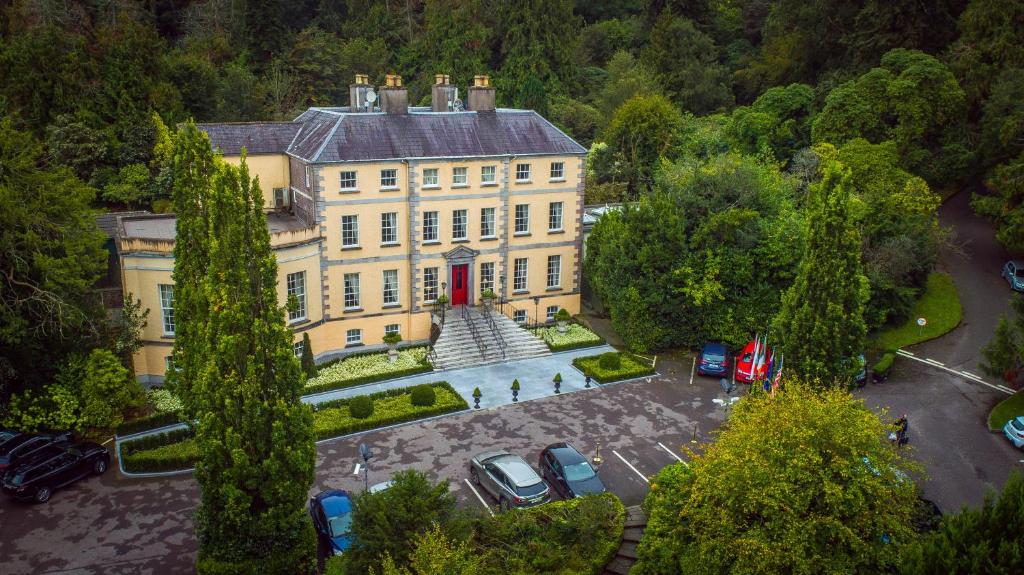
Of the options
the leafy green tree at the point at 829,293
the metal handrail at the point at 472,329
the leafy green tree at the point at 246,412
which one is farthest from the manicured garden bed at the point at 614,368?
the leafy green tree at the point at 246,412

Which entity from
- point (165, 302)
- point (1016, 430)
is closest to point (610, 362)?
point (1016, 430)

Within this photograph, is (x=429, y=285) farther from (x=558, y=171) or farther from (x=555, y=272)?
(x=558, y=171)

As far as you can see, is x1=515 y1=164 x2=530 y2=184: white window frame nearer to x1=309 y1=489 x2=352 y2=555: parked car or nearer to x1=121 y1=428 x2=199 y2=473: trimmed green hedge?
x1=121 y1=428 x2=199 y2=473: trimmed green hedge

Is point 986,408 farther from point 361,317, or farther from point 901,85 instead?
point 361,317

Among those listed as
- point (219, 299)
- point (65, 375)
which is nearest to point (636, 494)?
point (219, 299)

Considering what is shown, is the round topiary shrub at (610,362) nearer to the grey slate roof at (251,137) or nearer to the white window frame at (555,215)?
the white window frame at (555,215)

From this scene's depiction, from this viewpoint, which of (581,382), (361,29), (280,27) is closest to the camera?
(581,382)
